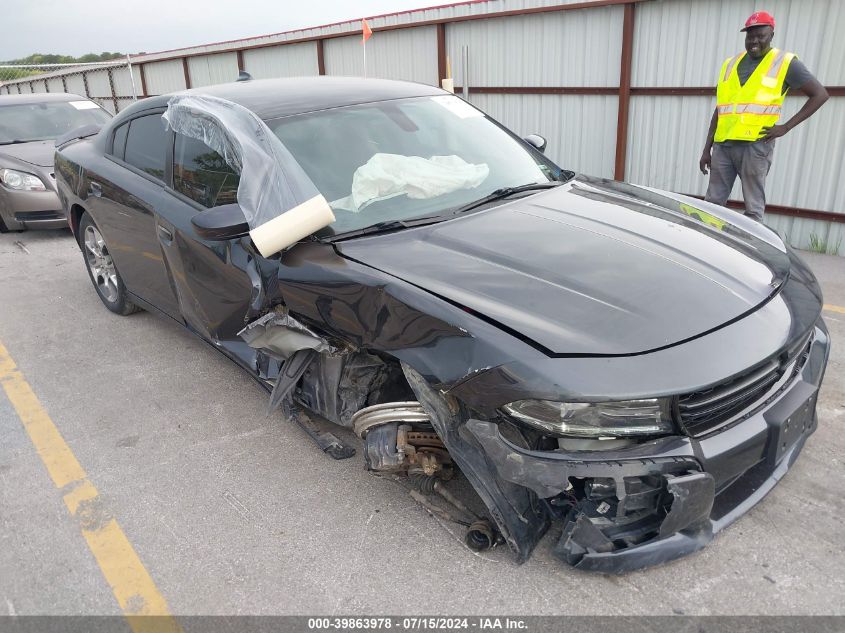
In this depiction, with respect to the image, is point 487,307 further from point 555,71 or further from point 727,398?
point 555,71

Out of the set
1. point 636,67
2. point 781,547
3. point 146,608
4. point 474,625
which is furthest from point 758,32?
point 146,608

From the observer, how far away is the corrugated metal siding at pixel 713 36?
18.6 feet

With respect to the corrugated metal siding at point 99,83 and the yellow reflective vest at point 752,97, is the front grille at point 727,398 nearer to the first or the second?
the yellow reflective vest at point 752,97

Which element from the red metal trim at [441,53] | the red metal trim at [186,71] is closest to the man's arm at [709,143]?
the red metal trim at [441,53]

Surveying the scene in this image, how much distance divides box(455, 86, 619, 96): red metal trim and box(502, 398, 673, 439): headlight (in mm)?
6065

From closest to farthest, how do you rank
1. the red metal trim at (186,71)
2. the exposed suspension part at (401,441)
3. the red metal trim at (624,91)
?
the exposed suspension part at (401,441)
the red metal trim at (624,91)
the red metal trim at (186,71)

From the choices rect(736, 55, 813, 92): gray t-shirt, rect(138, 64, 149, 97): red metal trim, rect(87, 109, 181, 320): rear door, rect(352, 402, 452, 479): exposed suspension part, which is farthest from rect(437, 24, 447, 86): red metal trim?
rect(138, 64, 149, 97): red metal trim

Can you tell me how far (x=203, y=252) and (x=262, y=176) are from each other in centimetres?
57

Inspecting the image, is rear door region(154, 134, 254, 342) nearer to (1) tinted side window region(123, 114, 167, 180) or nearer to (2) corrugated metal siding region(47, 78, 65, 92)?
(1) tinted side window region(123, 114, 167, 180)

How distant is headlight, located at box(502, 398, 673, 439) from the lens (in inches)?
78.2

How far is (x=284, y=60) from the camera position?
12.1 m

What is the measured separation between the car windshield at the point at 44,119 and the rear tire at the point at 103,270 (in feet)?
13.1

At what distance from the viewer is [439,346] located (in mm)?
2180

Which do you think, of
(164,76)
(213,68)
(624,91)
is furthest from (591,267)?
(164,76)
